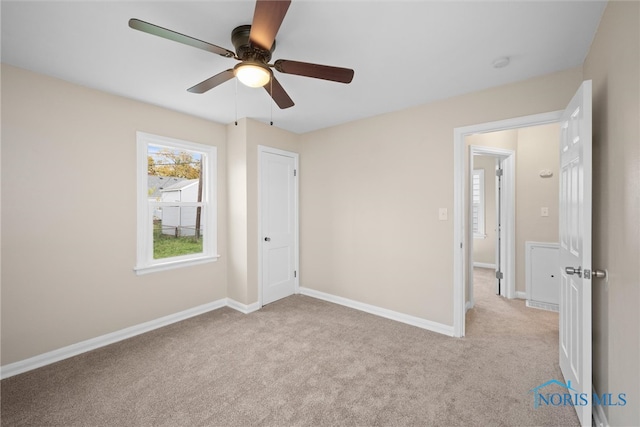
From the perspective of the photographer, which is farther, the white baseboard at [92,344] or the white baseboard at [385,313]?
the white baseboard at [385,313]

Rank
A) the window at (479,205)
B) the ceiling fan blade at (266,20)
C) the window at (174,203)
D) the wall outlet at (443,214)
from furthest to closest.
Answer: the window at (479,205)
the window at (174,203)
the wall outlet at (443,214)
the ceiling fan blade at (266,20)

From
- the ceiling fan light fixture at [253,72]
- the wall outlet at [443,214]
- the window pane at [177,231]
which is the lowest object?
the window pane at [177,231]

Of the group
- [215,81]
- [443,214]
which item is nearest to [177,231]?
[215,81]

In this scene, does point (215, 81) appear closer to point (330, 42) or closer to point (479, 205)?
point (330, 42)

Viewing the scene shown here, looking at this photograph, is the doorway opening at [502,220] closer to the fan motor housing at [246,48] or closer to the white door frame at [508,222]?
the white door frame at [508,222]

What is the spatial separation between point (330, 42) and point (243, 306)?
3.10 metres

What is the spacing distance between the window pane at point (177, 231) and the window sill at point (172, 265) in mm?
144

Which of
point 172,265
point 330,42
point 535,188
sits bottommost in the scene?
point 172,265

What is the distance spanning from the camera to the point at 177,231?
3.42 m

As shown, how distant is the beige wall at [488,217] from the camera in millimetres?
5910

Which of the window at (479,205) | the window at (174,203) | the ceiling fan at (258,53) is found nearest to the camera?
the ceiling fan at (258,53)

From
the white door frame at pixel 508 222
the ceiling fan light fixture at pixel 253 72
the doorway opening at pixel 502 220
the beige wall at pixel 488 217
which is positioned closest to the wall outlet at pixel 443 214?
the doorway opening at pixel 502 220

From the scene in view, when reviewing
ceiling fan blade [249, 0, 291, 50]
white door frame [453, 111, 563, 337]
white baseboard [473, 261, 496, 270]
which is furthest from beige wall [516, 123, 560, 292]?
ceiling fan blade [249, 0, 291, 50]

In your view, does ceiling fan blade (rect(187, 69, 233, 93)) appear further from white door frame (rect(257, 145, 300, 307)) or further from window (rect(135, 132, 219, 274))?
white door frame (rect(257, 145, 300, 307))
